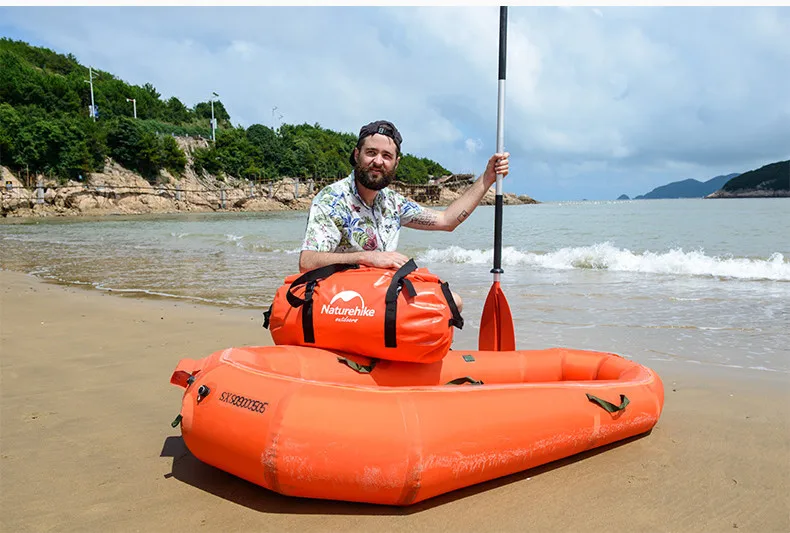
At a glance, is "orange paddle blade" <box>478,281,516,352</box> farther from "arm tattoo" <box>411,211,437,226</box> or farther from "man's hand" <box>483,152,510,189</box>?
"man's hand" <box>483,152,510,189</box>

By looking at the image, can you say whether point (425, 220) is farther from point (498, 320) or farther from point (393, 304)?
point (393, 304)

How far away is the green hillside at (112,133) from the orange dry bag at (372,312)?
184ft

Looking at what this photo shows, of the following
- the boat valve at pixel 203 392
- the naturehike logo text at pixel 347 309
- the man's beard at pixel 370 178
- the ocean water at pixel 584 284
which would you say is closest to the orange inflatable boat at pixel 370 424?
the boat valve at pixel 203 392

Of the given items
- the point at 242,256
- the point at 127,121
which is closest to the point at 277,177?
the point at 127,121

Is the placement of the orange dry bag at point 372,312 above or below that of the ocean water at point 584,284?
above

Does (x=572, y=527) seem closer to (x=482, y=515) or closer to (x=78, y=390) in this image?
(x=482, y=515)

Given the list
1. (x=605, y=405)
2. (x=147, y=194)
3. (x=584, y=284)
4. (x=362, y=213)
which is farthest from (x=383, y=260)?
(x=147, y=194)

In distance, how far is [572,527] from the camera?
6.55ft

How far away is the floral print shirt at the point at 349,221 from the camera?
3.03 metres

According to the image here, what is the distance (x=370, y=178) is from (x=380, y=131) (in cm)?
29

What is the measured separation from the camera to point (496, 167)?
3.83 metres

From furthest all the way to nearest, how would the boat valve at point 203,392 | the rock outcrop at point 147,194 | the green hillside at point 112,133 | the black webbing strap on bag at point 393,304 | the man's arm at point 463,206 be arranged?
1. the green hillside at point 112,133
2. the rock outcrop at point 147,194
3. the man's arm at point 463,206
4. the black webbing strap on bag at point 393,304
5. the boat valve at point 203,392

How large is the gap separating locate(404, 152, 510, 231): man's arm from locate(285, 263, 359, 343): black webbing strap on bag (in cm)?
100

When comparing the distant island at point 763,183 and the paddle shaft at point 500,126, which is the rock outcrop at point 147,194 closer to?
the paddle shaft at point 500,126
